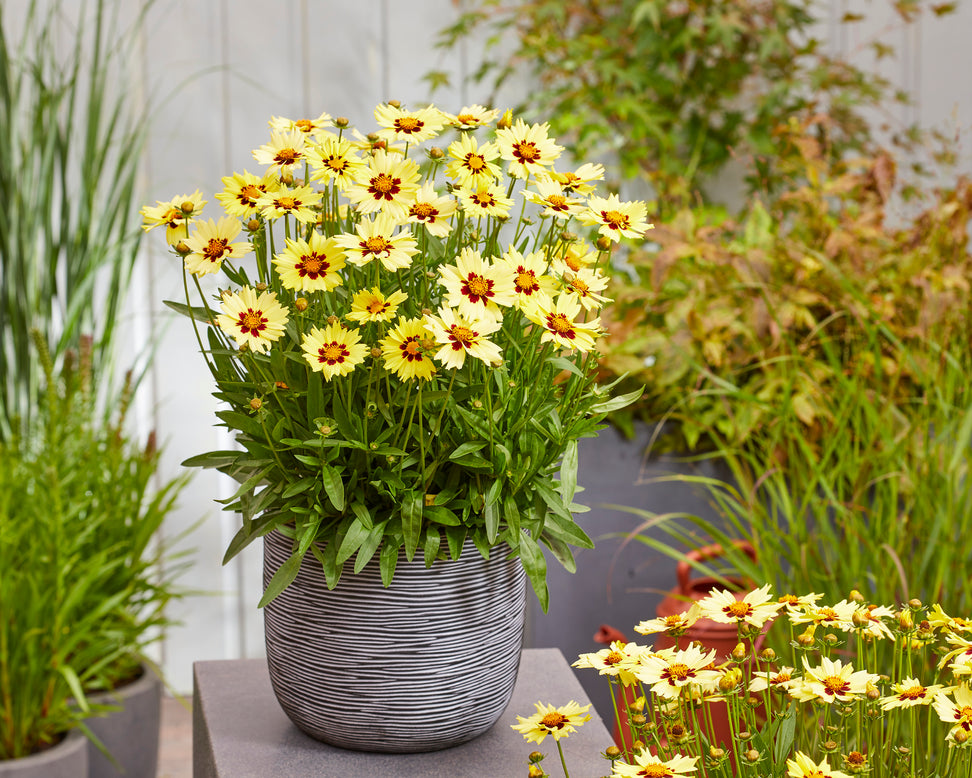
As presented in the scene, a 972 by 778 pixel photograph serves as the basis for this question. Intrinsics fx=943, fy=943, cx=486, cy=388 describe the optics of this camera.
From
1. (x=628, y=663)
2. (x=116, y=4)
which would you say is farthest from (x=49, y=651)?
(x=116, y=4)

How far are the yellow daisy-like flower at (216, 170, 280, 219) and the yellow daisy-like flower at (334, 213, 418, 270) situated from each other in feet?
0.25

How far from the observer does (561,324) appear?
58 centimetres

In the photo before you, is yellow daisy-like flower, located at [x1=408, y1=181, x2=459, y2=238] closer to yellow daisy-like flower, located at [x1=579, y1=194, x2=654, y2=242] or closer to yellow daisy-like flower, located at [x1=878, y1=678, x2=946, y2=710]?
yellow daisy-like flower, located at [x1=579, y1=194, x2=654, y2=242]

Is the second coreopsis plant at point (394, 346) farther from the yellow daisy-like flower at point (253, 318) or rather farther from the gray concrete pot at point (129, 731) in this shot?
the gray concrete pot at point (129, 731)

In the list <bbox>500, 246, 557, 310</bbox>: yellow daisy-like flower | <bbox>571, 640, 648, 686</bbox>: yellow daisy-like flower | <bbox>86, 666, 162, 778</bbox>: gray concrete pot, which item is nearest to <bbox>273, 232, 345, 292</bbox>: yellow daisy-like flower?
<bbox>500, 246, 557, 310</bbox>: yellow daisy-like flower

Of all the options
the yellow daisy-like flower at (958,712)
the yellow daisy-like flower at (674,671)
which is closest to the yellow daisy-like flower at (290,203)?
the yellow daisy-like flower at (674,671)

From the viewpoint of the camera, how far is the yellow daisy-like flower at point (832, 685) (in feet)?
1.55

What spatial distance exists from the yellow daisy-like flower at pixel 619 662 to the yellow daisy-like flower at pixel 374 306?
24cm

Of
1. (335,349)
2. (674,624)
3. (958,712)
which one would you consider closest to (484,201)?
(335,349)

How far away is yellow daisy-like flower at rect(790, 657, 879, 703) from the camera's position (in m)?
0.47

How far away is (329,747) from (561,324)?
0.38 metres

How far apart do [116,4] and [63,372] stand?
83 centimetres

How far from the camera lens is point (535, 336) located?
2.08 ft

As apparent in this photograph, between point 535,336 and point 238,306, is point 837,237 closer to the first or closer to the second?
point 535,336
